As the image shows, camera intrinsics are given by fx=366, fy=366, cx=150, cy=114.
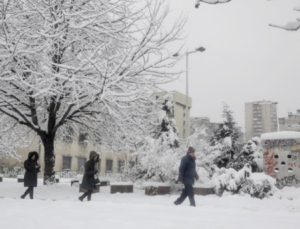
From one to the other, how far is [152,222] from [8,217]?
246cm

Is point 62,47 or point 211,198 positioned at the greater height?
point 62,47

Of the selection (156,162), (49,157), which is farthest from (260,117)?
(49,157)

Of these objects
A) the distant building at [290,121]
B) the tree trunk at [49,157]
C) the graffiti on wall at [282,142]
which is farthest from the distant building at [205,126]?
the distant building at [290,121]

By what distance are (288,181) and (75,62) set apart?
971 cm

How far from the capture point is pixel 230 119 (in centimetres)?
2714

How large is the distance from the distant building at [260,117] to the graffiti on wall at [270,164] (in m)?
130

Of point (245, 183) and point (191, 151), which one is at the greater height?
point (191, 151)

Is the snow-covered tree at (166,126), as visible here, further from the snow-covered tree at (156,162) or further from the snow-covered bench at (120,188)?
the snow-covered bench at (120,188)

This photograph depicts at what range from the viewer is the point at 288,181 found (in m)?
14.8

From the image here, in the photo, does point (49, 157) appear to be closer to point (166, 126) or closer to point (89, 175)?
point (89, 175)

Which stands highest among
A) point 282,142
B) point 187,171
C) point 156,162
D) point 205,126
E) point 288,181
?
point 205,126

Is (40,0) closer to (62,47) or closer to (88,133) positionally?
(62,47)

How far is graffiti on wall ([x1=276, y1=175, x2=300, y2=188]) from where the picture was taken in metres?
14.7

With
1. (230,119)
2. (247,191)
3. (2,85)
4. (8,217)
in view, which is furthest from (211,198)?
(230,119)
